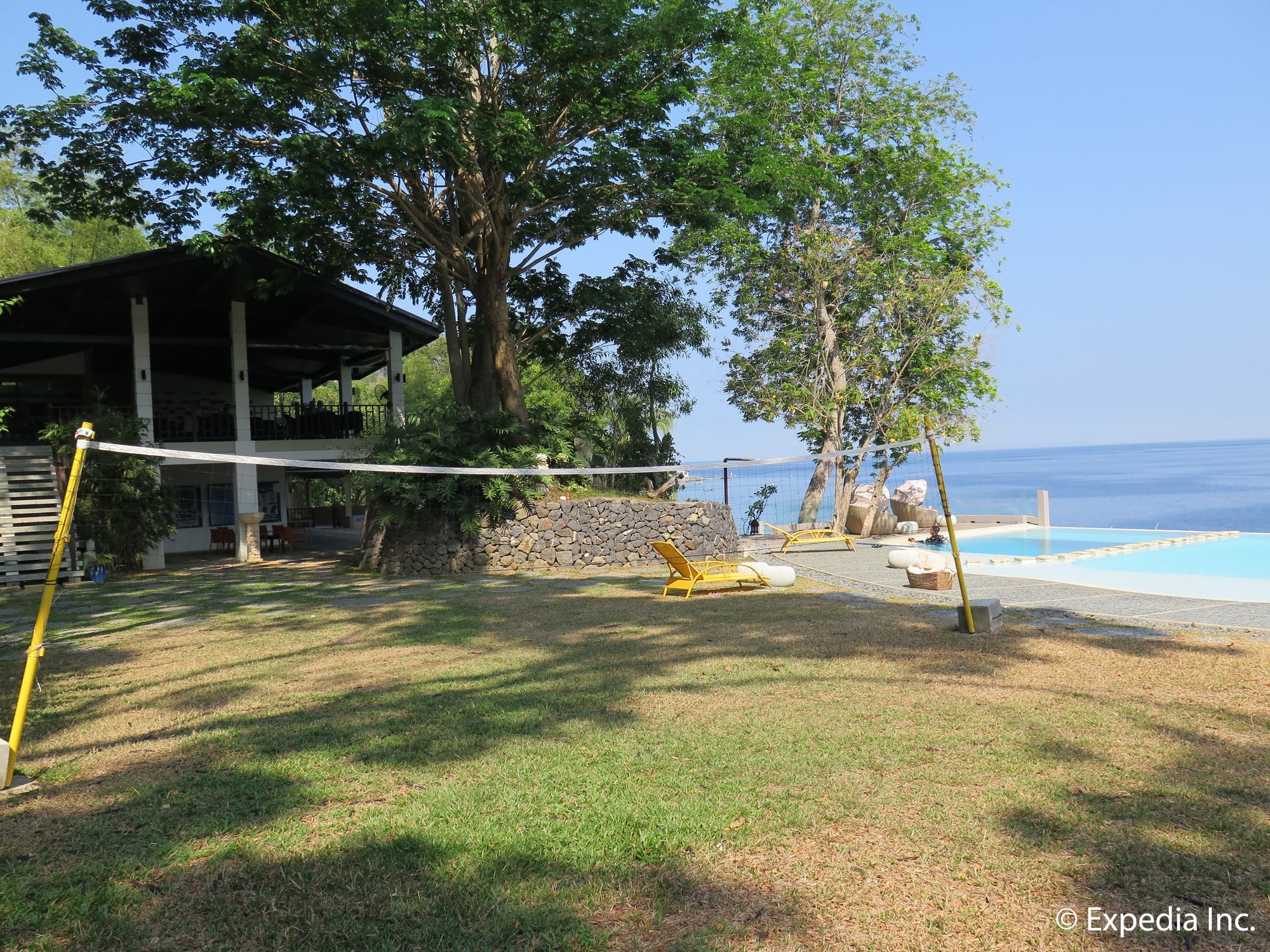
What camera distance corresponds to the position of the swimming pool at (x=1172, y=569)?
12.6 metres

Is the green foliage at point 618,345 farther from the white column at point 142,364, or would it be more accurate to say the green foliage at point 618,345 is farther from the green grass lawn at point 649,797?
the green grass lawn at point 649,797

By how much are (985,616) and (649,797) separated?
493cm

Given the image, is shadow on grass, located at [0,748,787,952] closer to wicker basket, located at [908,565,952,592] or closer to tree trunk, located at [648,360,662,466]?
wicker basket, located at [908,565,952,592]

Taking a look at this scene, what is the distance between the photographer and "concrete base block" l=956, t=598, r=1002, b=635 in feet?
26.0

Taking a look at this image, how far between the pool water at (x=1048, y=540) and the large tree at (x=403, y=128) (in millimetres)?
10597

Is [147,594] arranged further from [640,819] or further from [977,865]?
[977,865]

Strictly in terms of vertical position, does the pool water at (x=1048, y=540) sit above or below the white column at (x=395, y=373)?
below

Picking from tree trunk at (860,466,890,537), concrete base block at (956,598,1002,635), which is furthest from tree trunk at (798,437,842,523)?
concrete base block at (956,598,1002,635)

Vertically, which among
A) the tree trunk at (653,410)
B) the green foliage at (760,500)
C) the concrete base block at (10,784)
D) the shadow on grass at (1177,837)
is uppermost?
the tree trunk at (653,410)

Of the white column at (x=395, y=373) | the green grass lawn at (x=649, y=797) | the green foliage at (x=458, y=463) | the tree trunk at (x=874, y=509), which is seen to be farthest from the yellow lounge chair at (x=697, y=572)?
the tree trunk at (x=874, y=509)

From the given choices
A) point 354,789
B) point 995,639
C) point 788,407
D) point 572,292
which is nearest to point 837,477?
point 788,407

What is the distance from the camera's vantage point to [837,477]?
22.6m

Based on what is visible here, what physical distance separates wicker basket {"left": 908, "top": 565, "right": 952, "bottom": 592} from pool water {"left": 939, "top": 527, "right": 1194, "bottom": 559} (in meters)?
7.18

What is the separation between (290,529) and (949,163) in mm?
19154
